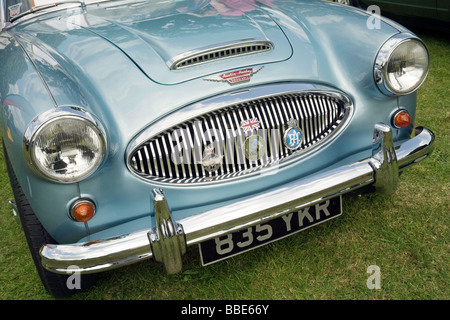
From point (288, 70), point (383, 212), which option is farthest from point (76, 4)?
point (383, 212)

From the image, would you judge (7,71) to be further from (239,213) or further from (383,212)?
(383,212)

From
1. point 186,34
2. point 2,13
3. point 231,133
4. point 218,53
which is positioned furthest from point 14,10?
point 231,133

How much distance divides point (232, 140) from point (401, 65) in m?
0.90

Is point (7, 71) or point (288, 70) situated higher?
point (7, 71)

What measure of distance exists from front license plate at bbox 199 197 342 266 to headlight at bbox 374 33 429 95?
1.89ft

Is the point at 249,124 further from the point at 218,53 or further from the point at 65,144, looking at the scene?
the point at 65,144

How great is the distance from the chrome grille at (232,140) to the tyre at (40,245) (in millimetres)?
551

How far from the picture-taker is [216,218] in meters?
1.80

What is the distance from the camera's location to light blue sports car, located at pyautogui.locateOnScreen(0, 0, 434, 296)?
5.71 ft

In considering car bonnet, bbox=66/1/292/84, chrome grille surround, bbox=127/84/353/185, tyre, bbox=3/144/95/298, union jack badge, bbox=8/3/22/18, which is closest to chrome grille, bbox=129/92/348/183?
chrome grille surround, bbox=127/84/353/185

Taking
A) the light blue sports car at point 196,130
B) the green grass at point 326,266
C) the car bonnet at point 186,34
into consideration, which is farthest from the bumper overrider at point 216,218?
the car bonnet at point 186,34

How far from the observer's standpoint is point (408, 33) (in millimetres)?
2209

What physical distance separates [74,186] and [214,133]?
0.57m

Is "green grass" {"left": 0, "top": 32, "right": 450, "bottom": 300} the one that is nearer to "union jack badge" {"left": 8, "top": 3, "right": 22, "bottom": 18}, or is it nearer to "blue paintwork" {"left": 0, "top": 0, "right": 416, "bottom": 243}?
"blue paintwork" {"left": 0, "top": 0, "right": 416, "bottom": 243}
